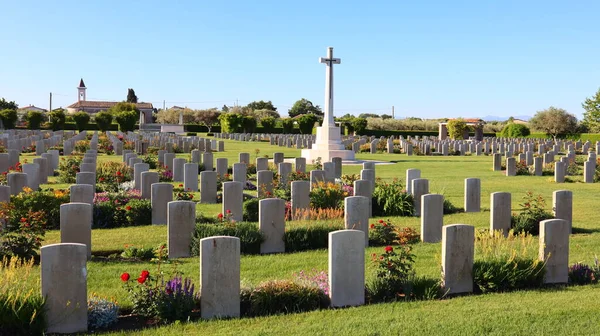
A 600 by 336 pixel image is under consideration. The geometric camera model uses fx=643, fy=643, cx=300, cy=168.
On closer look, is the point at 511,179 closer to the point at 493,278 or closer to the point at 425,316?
the point at 493,278

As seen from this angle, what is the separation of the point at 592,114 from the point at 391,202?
2677 inches

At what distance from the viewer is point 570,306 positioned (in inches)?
241

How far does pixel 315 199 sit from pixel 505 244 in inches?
201

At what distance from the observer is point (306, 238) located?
30.6 feet

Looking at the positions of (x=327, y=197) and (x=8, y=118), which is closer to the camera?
(x=327, y=197)

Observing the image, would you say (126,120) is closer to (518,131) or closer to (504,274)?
(518,131)

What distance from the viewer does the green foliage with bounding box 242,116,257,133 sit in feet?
232

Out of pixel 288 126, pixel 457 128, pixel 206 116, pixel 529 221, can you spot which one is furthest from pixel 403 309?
pixel 206 116

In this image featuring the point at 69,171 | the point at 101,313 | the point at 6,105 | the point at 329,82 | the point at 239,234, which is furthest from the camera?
the point at 6,105

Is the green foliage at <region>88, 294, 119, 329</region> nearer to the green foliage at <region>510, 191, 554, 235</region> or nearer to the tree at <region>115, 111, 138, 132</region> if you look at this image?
the green foliage at <region>510, 191, 554, 235</region>

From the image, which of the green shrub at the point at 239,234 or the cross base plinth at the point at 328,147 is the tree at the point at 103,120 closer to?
the cross base plinth at the point at 328,147

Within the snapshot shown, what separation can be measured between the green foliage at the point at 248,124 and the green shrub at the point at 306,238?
61.5 metres

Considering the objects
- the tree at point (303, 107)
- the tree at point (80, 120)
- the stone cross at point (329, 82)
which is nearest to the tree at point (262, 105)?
the tree at point (303, 107)

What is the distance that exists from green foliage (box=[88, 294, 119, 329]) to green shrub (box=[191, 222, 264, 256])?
115 inches
